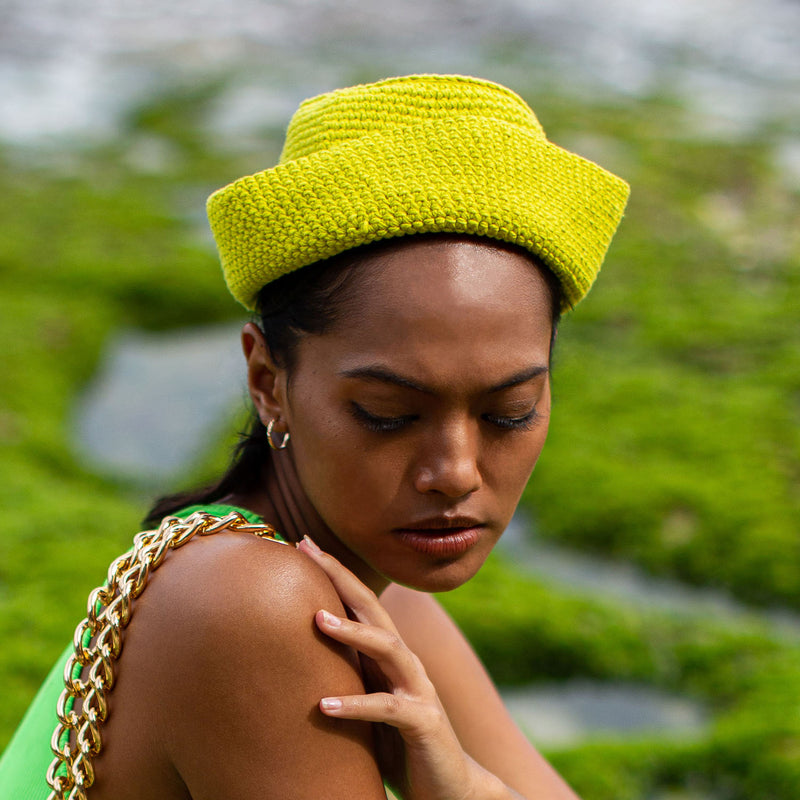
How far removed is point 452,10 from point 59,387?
2019 cm

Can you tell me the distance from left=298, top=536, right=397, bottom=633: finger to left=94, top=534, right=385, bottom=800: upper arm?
0.10m

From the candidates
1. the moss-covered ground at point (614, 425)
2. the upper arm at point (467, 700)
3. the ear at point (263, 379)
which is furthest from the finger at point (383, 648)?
the moss-covered ground at point (614, 425)

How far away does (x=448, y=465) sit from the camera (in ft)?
7.32

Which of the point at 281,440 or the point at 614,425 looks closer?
the point at 281,440

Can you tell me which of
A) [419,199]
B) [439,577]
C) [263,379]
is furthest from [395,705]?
[419,199]

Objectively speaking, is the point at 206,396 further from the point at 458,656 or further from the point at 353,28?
the point at 353,28

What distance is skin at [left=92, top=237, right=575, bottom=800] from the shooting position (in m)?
2.02

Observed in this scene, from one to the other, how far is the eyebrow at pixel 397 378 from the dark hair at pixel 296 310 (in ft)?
0.41

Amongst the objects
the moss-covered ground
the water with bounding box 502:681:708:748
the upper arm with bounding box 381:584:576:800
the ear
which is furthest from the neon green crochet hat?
the water with bounding box 502:681:708:748

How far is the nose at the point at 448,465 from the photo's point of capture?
223 centimetres

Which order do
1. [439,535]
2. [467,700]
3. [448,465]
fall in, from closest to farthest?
[448,465] → [439,535] → [467,700]

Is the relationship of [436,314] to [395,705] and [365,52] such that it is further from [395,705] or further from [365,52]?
[365,52]

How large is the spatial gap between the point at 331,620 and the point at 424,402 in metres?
0.48

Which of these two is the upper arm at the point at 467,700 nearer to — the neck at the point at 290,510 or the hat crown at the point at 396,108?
the neck at the point at 290,510
